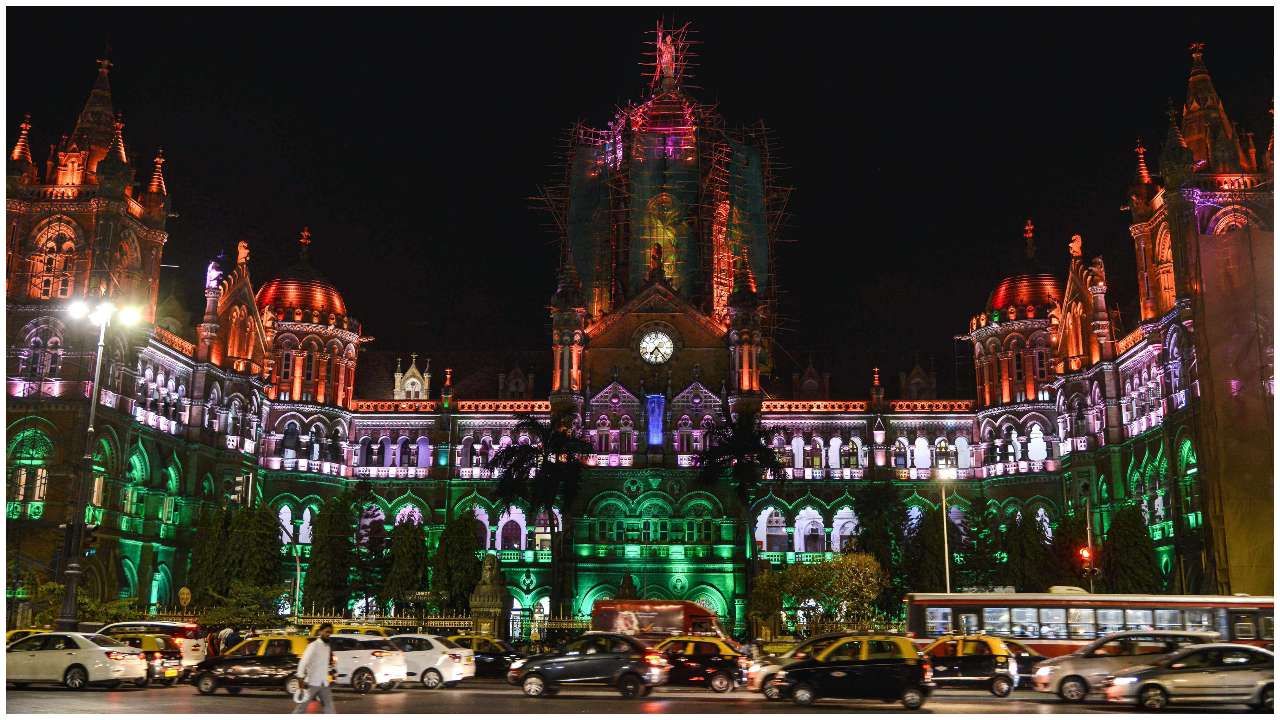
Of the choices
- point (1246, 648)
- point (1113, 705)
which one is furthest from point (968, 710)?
point (1246, 648)

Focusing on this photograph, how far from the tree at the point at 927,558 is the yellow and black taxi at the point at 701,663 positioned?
28.6 meters

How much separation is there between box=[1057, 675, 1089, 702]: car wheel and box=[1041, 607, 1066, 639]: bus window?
747cm

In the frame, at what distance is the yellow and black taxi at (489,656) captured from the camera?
37.8 metres

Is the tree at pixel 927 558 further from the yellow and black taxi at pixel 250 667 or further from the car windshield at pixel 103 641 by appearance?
the car windshield at pixel 103 641

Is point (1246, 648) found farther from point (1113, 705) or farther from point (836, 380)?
point (836, 380)

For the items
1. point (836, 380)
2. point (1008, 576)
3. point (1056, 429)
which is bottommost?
point (1008, 576)

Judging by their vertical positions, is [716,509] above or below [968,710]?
above

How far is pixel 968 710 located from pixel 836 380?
59.3 m

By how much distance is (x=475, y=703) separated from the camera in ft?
89.9

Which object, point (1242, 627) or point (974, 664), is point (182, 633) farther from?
point (1242, 627)

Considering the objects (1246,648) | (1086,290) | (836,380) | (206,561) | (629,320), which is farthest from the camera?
(836,380)

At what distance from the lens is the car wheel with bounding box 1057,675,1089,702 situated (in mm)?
29559

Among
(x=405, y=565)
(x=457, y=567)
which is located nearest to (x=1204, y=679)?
(x=457, y=567)

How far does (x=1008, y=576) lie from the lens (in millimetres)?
59156
